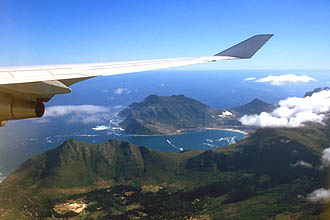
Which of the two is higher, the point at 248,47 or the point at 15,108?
the point at 248,47

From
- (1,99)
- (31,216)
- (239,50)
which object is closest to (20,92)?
(1,99)

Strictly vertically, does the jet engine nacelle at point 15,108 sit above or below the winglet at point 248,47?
below

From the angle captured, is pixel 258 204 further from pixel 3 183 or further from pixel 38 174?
pixel 3 183

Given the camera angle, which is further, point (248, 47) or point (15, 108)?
point (248, 47)

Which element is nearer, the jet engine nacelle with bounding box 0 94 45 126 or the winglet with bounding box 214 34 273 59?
the jet engine nacelle with bounding box 0 94 45 126

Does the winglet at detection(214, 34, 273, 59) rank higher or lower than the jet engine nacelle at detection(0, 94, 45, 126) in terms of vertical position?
higher

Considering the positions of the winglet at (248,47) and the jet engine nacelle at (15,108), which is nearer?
the jet engine nacelle at (15,108)

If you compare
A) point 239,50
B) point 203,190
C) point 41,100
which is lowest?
point 203,190

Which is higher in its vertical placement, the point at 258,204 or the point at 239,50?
the point at 239,50
